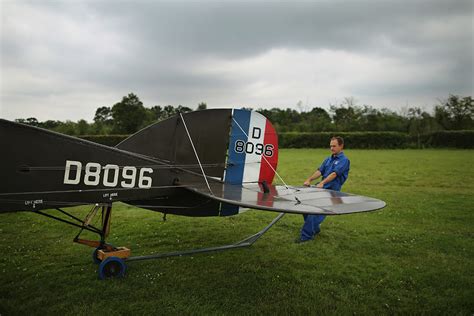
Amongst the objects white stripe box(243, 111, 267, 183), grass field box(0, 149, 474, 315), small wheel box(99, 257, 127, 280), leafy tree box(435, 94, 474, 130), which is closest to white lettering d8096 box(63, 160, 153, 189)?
small wheel box(99, 257, 127, 280)

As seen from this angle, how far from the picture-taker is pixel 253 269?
4.89 m

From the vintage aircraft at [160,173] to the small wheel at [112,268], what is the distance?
0.01m

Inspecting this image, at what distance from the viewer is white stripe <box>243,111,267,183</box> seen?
511 cm

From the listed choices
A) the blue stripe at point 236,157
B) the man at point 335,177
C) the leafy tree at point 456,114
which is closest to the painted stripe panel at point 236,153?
the blue stripe at point 236,157

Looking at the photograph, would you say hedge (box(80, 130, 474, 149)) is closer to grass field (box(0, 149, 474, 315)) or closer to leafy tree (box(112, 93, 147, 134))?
leafy tree (box(112, 93, 147, 134))

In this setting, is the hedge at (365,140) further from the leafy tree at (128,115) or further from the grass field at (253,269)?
the grass field at (253,269)

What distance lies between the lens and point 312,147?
46219mm

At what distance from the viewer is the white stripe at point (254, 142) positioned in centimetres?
511

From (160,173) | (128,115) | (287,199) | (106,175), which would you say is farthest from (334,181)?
(128,115)

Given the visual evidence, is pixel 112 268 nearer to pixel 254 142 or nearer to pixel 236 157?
pixel 236 157

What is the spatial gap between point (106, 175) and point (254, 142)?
7.51 ft

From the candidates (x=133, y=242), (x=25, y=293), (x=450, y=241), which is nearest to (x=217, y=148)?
(x=133, y=242)

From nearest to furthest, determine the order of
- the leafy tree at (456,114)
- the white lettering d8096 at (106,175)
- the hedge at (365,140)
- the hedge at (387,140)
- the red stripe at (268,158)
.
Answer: the white lettering d8096 at (106,175) → the red stripe at (268,158) → the hedge at (387,140) → the hedge at (365,140) → the leafy tree at (456,114)

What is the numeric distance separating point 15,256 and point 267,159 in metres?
4.52
